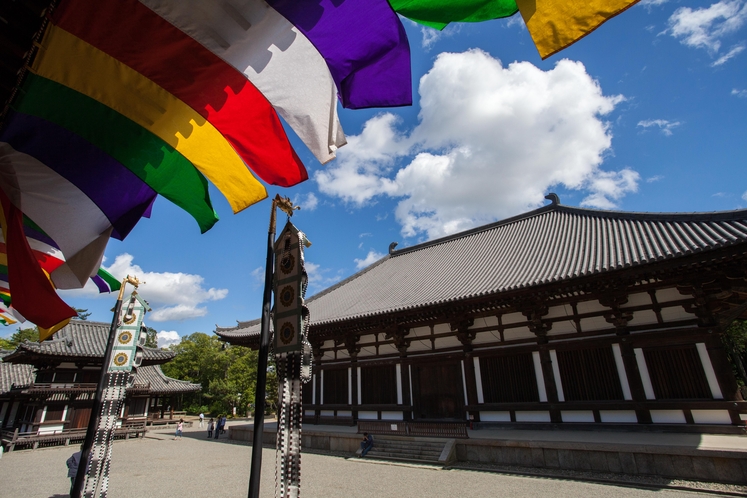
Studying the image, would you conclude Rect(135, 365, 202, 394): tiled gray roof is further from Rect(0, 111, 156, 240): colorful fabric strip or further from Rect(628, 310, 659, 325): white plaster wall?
Rect(628, 310, 659, 325): white plaster wall

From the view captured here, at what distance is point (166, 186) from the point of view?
4441mm

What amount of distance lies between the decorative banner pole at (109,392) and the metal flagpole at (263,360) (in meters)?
3.88

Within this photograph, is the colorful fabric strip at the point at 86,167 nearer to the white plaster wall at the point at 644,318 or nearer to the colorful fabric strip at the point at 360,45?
the colorful fabric strip at the point at 360,45

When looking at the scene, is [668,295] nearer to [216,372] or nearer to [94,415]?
[94,415]

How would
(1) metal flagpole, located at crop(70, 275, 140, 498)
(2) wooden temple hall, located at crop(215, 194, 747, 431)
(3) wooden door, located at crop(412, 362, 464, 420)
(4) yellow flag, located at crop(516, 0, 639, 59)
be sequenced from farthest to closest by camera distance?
(3) wooden door, located at crop(412, 362, 464, 420) → (2) wooden temple hall, located at crop(215, 194, 747, 431) → (1) metal flagpole, located at crop(70, 275, 140, 498) → (4) yellow flag, located at crop(516, 0, 639, 59)

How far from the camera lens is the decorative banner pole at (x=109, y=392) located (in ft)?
A: 19.5

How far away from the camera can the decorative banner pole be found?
5949 millimetres

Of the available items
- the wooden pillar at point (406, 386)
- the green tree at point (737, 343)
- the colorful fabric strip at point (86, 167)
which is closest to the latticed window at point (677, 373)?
the wooden pillar at point (406, 386)

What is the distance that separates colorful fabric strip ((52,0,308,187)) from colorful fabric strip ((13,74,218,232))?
6.6 inches

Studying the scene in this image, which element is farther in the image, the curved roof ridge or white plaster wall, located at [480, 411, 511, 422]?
white plaster wall, located at [480, 411, 511, 422]

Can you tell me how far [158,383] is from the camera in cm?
2544

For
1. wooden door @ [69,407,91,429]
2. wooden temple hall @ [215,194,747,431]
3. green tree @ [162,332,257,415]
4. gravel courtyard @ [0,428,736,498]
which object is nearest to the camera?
gravel courtyard @ [0,428,736,498]

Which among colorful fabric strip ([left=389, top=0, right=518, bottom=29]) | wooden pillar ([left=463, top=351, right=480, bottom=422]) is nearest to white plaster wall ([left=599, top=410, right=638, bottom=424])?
wooden pillar ([left=463, top=351, right=480, bottom=422])

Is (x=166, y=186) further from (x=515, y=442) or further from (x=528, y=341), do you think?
(x=528, y=341)
